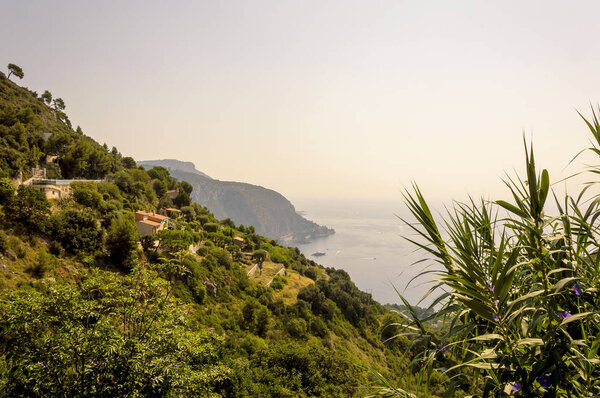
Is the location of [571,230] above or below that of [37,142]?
below

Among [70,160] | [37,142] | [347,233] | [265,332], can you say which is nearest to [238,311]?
[265,332]

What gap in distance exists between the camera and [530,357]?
1.81 metres

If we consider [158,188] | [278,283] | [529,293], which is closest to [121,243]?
[278,283]

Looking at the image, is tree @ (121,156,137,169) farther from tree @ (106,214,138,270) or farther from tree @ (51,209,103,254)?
tree @ (106,214,138,270)

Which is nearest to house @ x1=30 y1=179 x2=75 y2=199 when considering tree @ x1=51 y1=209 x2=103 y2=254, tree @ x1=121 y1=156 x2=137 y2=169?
tree @ x1=51 y1=209 x2=103 y2=254

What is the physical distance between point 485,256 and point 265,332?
20666mm

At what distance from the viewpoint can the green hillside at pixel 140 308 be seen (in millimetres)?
5238

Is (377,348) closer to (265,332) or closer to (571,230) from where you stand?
(265,332)

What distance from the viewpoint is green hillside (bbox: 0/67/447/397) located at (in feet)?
17.2

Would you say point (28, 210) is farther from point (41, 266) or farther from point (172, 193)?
point (172, 193)

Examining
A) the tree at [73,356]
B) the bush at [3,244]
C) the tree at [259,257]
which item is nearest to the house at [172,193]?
the tree at [259,257]

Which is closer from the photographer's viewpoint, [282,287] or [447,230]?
[447,230]

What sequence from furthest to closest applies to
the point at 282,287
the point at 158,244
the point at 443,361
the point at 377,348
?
the point at 282,287, the point at 377,348, the point at 158,244, the point at 443,361

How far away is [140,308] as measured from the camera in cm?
791
